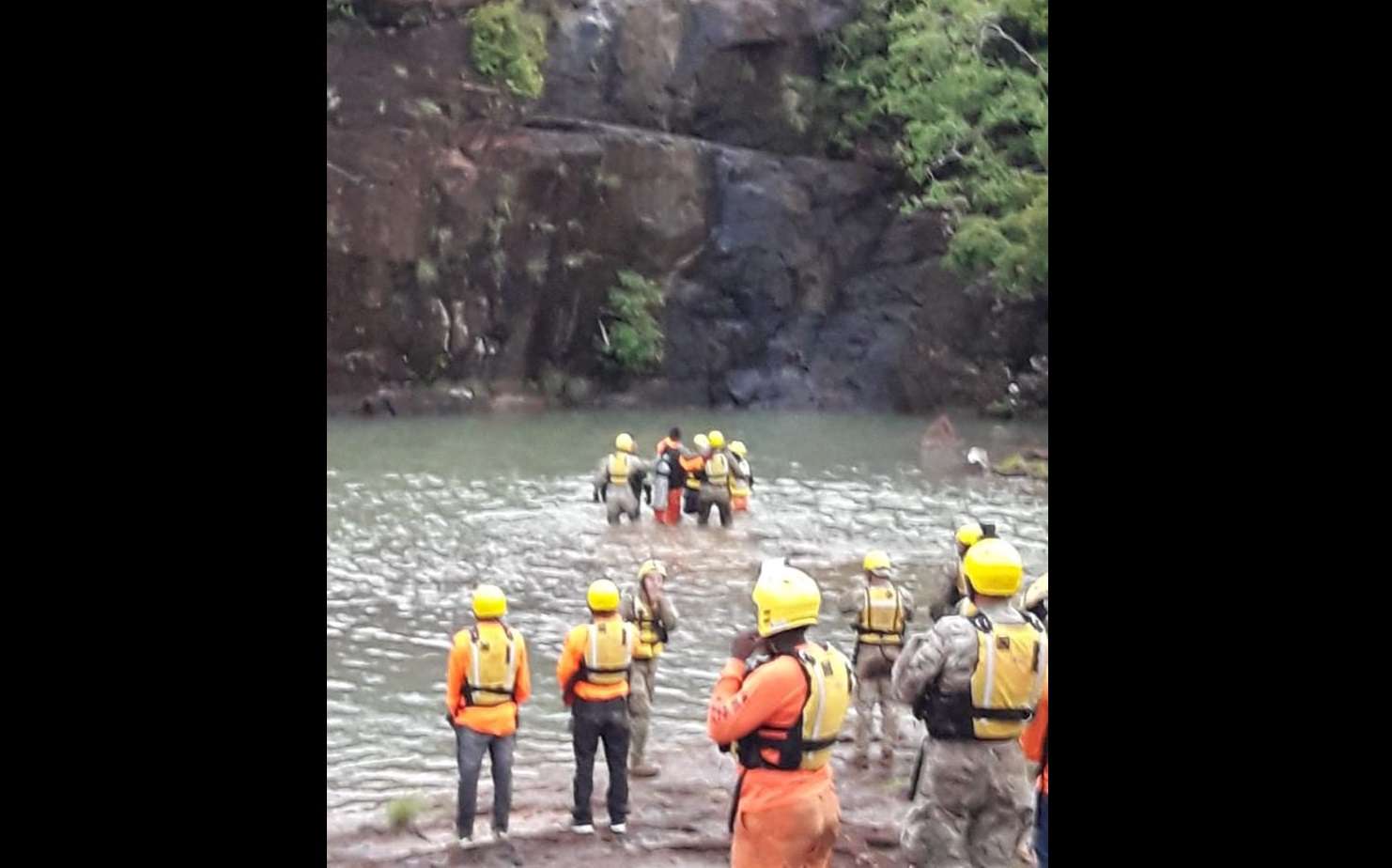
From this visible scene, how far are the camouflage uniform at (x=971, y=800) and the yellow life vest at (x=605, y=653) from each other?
97 cm

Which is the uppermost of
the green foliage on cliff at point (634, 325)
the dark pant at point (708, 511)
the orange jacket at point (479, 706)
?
the green foliage on cliff at point (634, 325)

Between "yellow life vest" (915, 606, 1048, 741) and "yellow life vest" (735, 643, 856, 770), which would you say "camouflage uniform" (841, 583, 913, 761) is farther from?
"yellow life vest" (735, 643, 856, 770)

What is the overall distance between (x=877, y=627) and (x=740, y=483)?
0.86 meters

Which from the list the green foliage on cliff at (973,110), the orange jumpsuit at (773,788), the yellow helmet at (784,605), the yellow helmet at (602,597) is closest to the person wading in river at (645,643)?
the yellow helmet at (602,597)

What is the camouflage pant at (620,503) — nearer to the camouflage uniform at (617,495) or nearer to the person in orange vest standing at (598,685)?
the camouflage uniform at (617,495)

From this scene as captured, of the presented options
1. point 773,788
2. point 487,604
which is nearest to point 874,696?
point 773,788

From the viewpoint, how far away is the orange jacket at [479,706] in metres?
4.46

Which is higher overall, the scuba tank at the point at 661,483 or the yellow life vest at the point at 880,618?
the scuba tank at the point at 661,483

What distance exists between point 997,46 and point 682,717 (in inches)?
116

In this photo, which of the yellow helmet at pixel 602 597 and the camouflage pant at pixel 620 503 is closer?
the yellow helmet at pixel 602 597

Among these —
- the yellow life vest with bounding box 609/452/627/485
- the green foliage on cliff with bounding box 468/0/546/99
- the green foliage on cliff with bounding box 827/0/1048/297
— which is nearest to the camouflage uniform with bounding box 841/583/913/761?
the yellow life vest with bounding box 609/452/627/485

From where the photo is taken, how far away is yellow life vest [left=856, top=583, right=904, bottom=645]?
16.2ft

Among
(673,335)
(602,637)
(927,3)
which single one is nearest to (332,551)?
(602,637)

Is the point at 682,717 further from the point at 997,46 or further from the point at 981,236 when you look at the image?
the point at 997,46
